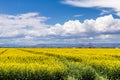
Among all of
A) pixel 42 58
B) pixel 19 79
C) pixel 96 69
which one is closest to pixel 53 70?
pixel 19 79

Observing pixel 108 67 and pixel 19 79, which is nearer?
pixel 19 79

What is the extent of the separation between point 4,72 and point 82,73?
615 cm

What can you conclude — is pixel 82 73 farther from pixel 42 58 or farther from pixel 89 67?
pixel 42 58

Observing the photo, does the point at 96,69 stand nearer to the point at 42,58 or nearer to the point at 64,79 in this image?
the point at 64,79

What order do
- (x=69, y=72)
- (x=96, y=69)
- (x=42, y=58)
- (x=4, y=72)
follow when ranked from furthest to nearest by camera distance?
1. (x=42, y=58)
2. (x=96, y=69)
3. (x=69, y=72)
4. (x=4, y=72)

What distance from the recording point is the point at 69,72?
25.4m

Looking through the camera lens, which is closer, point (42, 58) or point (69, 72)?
point (69, 72)

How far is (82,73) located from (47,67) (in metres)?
3.06

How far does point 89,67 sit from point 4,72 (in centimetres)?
687

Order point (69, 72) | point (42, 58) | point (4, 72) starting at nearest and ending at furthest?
1. point (4, 72)
2. point (69, 72)
3. point (42, 58)

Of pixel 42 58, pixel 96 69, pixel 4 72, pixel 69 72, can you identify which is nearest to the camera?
pixel 4 72

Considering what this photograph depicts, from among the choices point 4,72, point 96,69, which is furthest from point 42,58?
point 4,72

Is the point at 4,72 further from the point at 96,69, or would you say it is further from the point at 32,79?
the point at 96,69

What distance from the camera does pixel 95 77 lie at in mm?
25734
